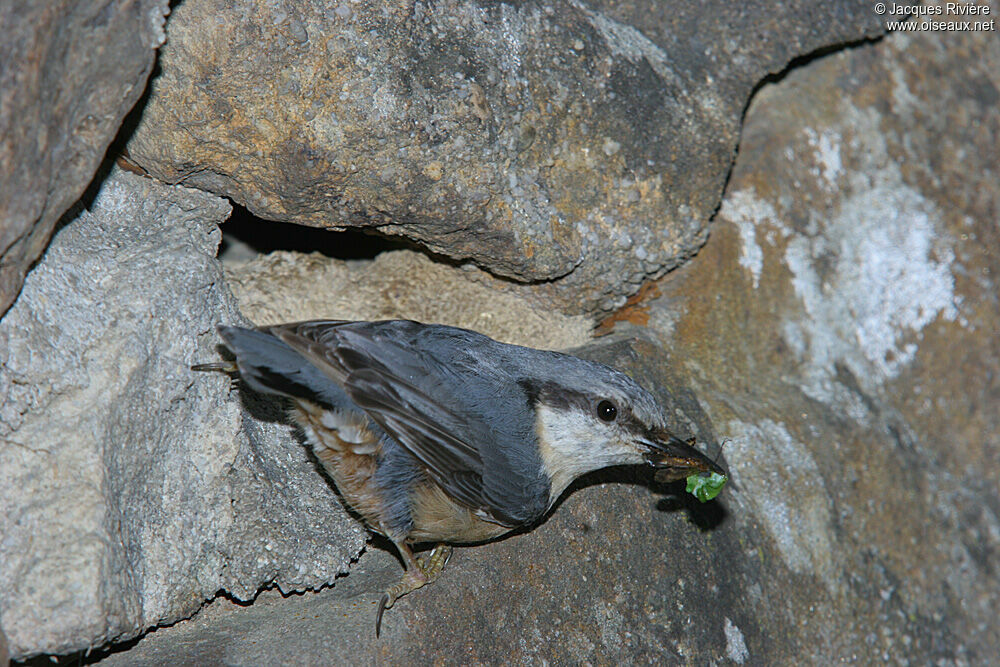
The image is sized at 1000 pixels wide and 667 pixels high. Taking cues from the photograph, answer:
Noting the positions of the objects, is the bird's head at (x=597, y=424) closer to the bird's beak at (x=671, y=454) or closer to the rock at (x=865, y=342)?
the bird's beak at (x=671, y=454)

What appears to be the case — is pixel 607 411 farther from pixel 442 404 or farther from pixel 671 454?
pixel 442 404

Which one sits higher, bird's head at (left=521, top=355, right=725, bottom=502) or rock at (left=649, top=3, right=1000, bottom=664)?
rock at (left=649, top=3, right=1000, bottom=664)

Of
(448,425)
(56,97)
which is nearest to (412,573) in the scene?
(448,425)

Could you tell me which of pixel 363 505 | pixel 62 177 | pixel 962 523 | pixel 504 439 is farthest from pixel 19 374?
pixel 962 523

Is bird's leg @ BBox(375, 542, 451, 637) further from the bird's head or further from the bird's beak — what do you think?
the bird's beak

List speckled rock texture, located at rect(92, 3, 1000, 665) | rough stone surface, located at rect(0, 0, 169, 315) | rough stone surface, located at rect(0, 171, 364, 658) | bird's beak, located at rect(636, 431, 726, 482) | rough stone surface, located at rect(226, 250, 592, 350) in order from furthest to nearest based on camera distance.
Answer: rough stone surface, located at rect(226, 250, 592, 350) → speckled rock texture, located at rect(92, 3, 1000, 665) → bird's beak, located at rect(636, 431, 726, 482) → rough stone surface, located at rect(0, 171, 364, 658) → rough stone surface, located at rect(0, 0, 169, 315)

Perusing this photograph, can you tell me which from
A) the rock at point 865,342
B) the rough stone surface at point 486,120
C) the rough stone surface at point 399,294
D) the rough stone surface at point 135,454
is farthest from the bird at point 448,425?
the rock at point 865,342

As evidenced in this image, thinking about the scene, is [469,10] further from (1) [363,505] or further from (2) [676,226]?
(1) [363,505]

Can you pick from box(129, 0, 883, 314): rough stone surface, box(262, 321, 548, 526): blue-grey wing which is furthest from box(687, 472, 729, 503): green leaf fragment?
box(129, 0, 883, 314): rough stone surface
